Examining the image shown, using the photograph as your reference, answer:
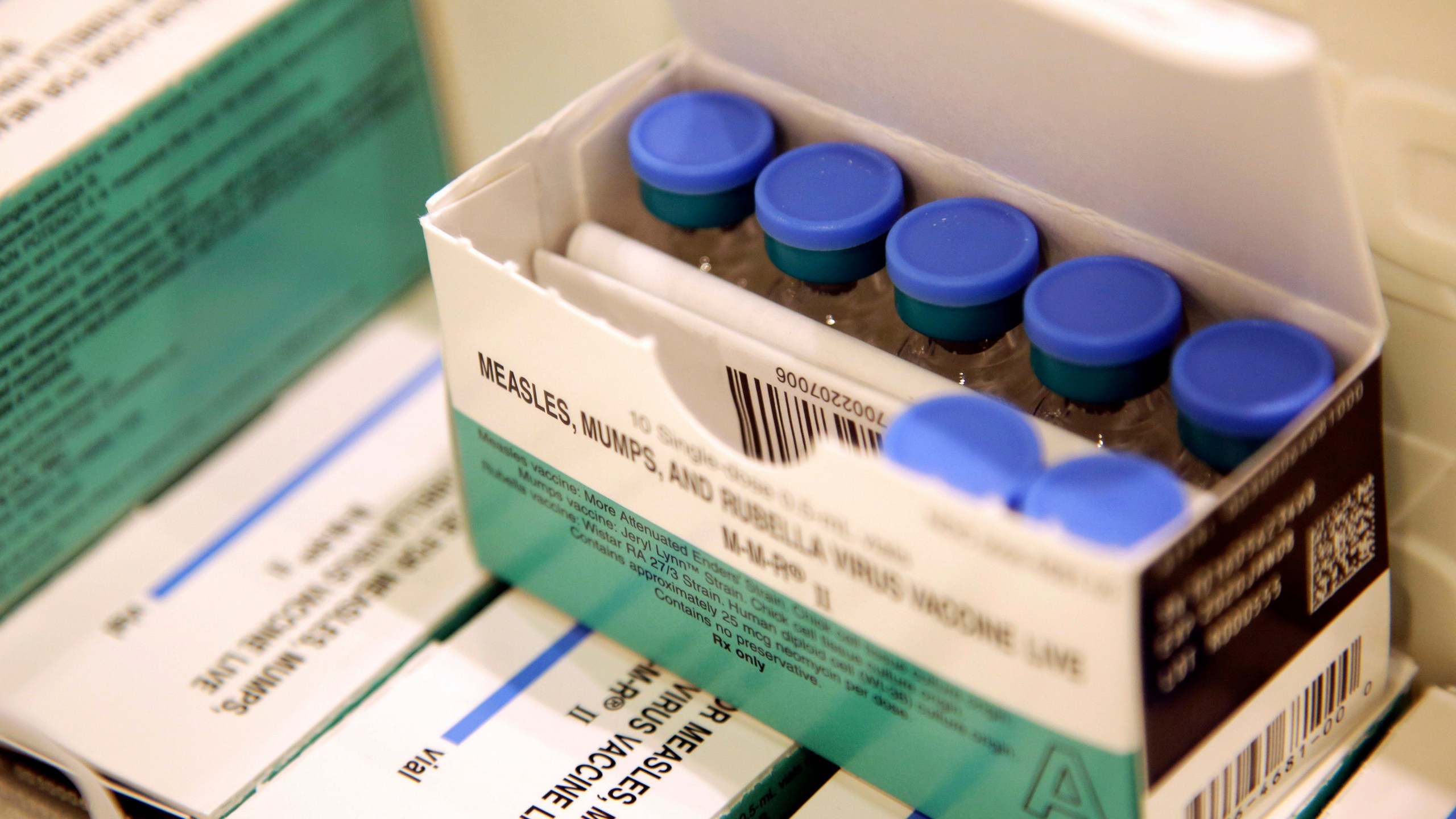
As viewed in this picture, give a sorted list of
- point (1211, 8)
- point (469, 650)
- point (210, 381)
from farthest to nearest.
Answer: point (210, 381), point (469, 650), point (1211, 8)

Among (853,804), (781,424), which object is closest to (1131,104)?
(781,424)

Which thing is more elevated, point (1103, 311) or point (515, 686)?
point (1103, 311)

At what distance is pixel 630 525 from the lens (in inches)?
21.7

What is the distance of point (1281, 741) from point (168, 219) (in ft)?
1.81

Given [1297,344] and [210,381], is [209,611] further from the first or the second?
[1297,344]

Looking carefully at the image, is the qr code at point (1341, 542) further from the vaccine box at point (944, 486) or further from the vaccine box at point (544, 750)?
the vaccine box at point (544, 750)

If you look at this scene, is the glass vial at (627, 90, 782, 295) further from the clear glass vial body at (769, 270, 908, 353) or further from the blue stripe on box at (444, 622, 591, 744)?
the blue stripe on box at (444, 622, 591, 744)

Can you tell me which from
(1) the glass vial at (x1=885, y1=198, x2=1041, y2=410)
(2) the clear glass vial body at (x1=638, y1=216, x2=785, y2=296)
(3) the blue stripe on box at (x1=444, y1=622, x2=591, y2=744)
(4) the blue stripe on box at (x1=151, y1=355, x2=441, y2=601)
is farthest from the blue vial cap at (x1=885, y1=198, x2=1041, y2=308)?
(4) the blue stripe on box at (x1=151, y1=355, x2=441, y2=601)

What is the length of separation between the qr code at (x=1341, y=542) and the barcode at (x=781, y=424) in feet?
0.50

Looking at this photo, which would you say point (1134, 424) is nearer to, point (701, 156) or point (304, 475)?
point (701, 156)

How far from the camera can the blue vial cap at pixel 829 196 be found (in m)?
0.53

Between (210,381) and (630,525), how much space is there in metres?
0.32

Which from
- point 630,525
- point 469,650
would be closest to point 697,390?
point 630,525

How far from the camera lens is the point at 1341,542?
491 millimetres
